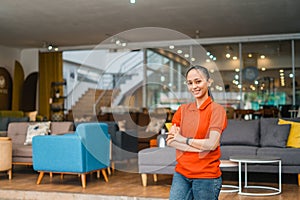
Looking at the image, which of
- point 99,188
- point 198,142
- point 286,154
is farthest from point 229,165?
point 198,142

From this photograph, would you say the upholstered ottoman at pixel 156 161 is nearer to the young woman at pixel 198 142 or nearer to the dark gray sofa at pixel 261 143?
the dark gray sofa at pixel 261 143

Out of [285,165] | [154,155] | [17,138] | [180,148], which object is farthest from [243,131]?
[180,148]

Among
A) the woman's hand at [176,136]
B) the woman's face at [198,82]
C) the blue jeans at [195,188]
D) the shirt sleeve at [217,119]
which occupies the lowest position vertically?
the blue jeans at [195,188]

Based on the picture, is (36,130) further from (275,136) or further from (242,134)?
(275,136)

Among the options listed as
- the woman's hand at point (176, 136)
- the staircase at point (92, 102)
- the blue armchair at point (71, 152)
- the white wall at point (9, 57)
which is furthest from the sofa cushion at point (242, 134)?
the white wall at point (9, 57)

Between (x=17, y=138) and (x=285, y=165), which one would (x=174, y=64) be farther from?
(x=285, y=165)

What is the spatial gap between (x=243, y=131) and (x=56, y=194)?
8.36 feet

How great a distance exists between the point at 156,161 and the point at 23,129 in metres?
2.69

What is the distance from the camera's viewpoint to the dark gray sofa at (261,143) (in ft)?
16.9

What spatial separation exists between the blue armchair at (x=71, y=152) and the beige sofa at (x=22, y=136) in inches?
27.4

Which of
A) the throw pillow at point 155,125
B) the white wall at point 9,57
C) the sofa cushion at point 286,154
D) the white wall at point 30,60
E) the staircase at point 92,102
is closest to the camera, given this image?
the sofa cushion at point 286,154

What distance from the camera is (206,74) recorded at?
2113mm

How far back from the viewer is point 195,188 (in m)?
2.09

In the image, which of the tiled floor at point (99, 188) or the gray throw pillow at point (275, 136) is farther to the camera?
the gray throw pillow at point (275, 136)
